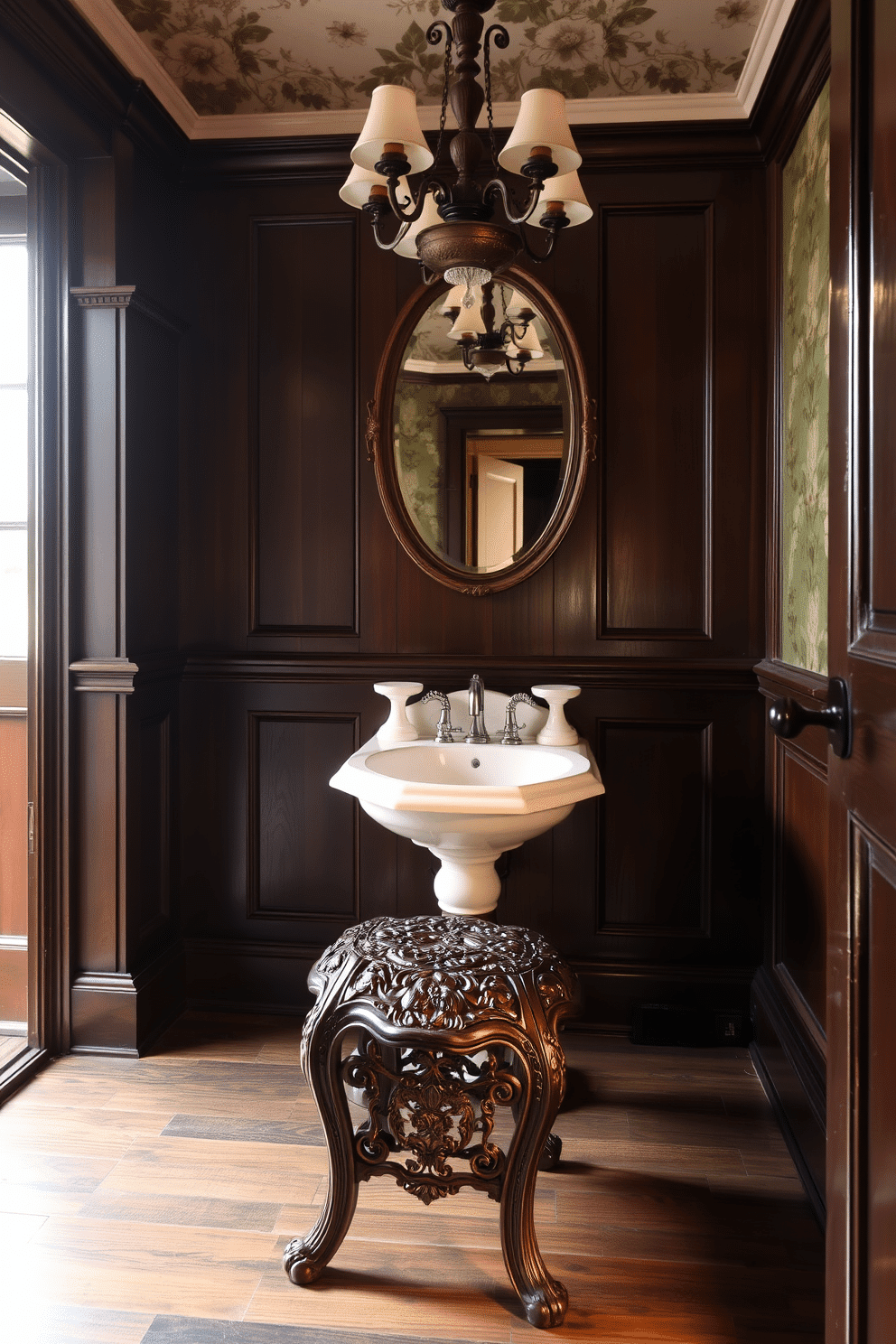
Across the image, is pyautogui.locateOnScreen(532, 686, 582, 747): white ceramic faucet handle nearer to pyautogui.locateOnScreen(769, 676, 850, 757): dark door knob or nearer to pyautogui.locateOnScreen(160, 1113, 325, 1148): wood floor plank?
pyautogui.locateOnScreen(160, 1113, 325, 1148): wood floor plank

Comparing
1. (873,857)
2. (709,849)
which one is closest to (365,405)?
(709,849)

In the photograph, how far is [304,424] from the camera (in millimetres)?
2809

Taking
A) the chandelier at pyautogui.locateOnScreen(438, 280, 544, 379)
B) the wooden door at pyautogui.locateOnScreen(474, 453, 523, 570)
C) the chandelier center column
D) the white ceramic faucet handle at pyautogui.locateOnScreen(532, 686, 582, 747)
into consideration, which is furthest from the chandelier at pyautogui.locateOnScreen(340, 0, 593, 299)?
the white ceramic faucet handle at pyautogui.locateOnScreen(532, 686, 582, 747)

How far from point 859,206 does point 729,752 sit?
1894 millimetres

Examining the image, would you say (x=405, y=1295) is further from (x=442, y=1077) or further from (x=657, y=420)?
(x=657, y=420)

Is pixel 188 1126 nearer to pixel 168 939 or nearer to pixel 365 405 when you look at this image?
pixel 168 939

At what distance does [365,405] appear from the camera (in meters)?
2.76

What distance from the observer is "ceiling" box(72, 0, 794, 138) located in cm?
225

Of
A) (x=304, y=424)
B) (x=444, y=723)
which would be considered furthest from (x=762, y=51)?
(x=444, y=723)

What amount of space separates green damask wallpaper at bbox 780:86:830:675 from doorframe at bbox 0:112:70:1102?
187 cm

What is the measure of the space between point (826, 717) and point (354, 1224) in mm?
1478

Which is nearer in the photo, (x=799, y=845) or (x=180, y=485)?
(x=799, y=845)

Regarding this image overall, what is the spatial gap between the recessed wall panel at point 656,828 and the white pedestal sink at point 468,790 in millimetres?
308

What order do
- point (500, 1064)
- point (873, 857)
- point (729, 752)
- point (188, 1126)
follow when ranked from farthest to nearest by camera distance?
point (729, 752), point (188, 1126), point (500, 1064), point (873, 857)
